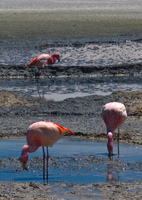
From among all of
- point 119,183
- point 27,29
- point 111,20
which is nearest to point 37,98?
point 119,183

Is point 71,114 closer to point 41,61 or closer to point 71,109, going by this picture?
point 71,109

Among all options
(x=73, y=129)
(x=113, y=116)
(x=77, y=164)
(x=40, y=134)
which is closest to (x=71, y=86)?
(x=73, y=129)

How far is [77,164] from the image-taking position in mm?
7625

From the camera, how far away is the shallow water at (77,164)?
23.0 ft

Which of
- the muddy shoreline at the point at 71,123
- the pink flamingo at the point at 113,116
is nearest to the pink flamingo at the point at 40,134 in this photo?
the muddy shoreline at the point at 71,123

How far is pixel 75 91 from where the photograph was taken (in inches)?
587

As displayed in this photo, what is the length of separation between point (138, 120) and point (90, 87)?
5088mm

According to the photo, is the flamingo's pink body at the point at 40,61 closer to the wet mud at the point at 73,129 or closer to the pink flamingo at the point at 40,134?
the wet mud at the point at 73,129

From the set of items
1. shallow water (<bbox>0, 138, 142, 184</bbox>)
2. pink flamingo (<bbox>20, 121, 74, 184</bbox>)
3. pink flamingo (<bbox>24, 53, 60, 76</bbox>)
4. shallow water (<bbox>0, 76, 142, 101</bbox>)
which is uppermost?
pink flamingo (<bbox>24, 53, 60, 76</bbox>)

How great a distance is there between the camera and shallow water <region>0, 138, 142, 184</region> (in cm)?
700

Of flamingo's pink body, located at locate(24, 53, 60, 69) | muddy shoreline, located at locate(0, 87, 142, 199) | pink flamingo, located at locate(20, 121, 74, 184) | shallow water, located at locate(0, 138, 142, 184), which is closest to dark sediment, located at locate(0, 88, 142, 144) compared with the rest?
muddy shoreline, located at locate(0, 87, 142, 199)

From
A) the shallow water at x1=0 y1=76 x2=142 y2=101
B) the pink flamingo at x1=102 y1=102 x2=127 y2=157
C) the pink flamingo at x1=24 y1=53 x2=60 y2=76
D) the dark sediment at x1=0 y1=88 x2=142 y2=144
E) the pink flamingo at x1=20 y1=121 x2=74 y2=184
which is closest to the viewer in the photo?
the pink flamingo at x1=20 y1=121 x2=74 y2=184

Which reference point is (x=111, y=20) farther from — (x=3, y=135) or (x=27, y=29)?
(x=3, y=135)

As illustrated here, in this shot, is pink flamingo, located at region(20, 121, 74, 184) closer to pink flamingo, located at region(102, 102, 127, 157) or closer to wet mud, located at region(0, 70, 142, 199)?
wet mud, located at region(0, 70, 142, 199)
